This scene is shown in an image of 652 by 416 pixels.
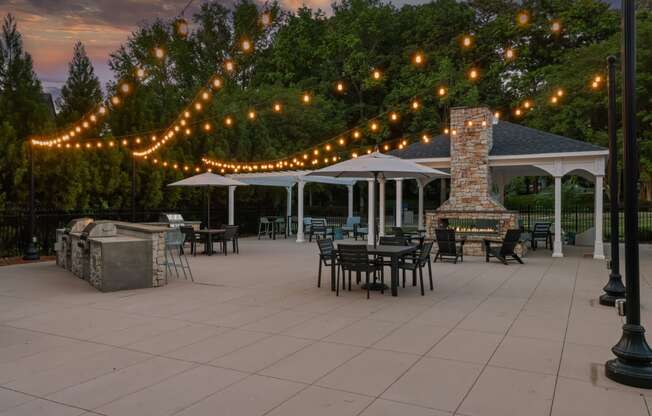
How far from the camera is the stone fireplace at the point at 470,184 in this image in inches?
536

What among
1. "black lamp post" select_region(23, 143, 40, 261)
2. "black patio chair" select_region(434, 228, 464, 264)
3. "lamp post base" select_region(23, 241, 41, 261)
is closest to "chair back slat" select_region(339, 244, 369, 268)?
"black patio chair" select_region(434, 228, 464, 264)

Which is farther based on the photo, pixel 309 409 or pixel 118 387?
pixel 118 387

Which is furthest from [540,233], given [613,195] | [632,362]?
[632,362]

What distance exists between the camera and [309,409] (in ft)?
10.8

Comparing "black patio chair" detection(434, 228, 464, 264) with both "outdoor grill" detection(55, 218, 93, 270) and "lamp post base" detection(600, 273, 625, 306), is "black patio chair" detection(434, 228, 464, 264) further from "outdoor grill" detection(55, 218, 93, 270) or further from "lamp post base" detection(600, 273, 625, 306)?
"outdoor grill" detection(55, 218, 93, 270)

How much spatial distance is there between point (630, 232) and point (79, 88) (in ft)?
51.0

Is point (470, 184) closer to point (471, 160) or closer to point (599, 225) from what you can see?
point (471, 160)

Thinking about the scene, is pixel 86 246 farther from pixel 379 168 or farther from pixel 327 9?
pixel 327 9

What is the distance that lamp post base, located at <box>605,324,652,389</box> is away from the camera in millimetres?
3680

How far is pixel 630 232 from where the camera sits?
3893 millimetres

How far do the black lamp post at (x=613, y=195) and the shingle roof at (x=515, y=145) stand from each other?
7.22m

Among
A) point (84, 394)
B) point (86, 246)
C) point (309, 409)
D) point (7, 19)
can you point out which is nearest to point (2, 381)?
point (84, 394)

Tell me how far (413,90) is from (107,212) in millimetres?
19330

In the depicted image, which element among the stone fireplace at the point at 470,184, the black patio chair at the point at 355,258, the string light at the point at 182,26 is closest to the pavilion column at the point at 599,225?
the stone fireplace at the point at 470,184
